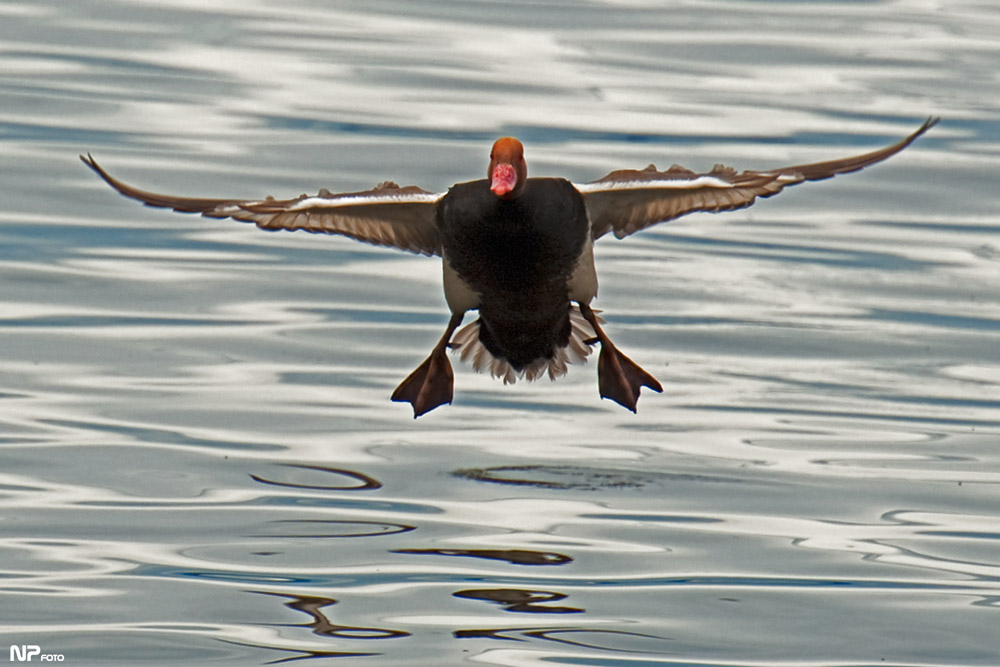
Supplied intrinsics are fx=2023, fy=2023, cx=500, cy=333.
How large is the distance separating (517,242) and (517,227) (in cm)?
7

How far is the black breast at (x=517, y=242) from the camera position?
8609 millimetres

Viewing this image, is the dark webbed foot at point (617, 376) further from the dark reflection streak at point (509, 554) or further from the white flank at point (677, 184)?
the dark reflection streak at point (509, 554)

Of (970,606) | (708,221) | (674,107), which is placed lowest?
(970,606)

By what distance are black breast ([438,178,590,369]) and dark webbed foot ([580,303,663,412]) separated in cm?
29

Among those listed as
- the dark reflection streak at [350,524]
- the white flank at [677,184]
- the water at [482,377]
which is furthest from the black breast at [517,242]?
the dark reflection streak at [350,524]

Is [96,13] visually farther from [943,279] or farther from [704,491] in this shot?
[704,491]

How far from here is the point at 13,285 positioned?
13492mm

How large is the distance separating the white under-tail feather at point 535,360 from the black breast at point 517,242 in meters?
0.61

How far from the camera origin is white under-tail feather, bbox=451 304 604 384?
9.74m

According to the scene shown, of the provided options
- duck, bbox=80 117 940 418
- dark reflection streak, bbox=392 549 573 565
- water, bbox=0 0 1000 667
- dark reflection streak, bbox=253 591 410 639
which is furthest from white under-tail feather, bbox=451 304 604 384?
dark reflection streak, bbox=253 591 410 639

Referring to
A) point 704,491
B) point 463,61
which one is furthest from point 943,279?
point 463,61

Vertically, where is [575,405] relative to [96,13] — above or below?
below

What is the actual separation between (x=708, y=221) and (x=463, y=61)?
6198mm

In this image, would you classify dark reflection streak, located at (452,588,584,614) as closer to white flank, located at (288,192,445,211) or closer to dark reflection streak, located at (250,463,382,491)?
dark reflection streak, located at (250,463,382,491)
